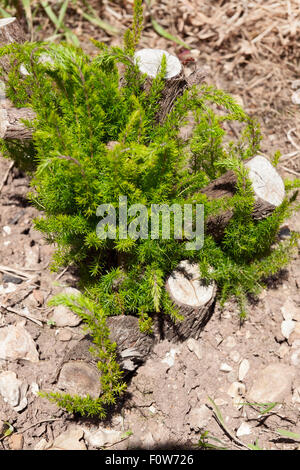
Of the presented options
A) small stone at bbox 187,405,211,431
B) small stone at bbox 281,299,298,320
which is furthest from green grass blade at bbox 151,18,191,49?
small stone at bbox 187,405,211,431

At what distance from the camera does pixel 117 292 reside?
2447 millimetres

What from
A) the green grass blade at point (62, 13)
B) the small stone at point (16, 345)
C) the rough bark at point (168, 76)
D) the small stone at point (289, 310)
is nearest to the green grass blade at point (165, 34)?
the green grass blade at point (62, 13)

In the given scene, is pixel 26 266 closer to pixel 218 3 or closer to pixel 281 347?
pixel 281 347

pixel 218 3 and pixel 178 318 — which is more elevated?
pixel 218 3

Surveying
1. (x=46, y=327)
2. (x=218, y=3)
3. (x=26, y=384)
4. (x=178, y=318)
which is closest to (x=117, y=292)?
(x=178, y=318)

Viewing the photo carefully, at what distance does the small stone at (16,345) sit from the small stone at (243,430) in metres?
1.23

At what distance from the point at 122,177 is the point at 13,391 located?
1337 millimetres

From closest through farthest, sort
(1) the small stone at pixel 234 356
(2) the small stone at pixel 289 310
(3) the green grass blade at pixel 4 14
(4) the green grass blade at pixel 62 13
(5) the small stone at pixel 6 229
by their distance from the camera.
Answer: (1) the small stone at pixel 234 356
(2) the small stone at pixel 289 310
(5) the small stone at pixel 6 229
(3) the green grass blade at pixel 4 14
(4) the green grass blade at pixel 62 13

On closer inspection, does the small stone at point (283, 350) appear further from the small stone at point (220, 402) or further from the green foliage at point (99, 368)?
the green foliage at point (99, 368)

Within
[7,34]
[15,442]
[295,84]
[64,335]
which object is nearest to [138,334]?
[64,335]

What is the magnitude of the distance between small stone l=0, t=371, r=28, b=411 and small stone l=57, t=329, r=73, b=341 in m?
0.35

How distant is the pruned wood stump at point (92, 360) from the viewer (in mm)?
2250

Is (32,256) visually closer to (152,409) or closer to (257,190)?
(152,409)
